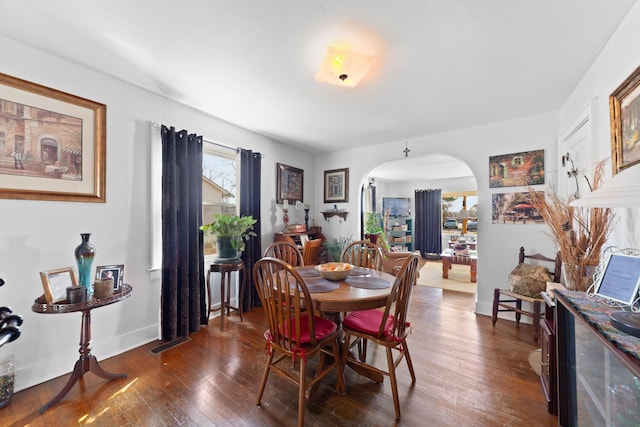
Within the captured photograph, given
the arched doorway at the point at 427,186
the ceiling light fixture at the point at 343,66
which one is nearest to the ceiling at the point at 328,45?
the ceiling light fixture at the point at 343,66

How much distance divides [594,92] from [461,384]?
8.16ft

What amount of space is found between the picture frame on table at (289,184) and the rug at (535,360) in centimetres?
349

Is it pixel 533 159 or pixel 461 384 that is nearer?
pixel 461 384

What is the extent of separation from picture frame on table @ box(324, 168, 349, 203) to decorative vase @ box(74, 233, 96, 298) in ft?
11.4

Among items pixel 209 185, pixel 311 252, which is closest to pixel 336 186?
pixel 311 252

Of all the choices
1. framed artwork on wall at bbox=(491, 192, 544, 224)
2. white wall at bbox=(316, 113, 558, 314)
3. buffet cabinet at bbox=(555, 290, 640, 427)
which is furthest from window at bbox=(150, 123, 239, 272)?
framed artwork on wall at bbox=(491, 192, 544, 224)

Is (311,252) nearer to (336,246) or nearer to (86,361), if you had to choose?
(336,246)

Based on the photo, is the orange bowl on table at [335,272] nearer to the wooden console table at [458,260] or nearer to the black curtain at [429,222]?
the wooden console table at [458,260]

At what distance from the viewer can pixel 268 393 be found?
71.1 inches

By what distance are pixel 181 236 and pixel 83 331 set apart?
1059 millimetres

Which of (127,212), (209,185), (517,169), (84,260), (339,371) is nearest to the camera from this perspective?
(339,371)

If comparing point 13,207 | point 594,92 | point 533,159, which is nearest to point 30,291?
point 13,207

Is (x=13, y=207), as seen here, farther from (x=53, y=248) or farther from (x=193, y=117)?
(x=193, y=117)

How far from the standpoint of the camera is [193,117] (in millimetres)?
2951
